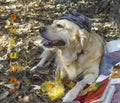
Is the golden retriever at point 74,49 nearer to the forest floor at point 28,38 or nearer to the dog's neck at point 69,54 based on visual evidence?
the dog's neck at point 69,54

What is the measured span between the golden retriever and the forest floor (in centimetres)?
30

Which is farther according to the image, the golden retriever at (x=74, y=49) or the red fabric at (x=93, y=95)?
the golden retriever at (x=74, y=49)

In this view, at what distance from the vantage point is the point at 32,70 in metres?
4.89

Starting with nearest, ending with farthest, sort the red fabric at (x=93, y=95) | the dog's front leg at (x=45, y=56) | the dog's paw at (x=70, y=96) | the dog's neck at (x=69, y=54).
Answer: the red fabric at (x=93, y=95) < the dog's paw at (x=70, y=96) < the dog's neck at (x=69, y=54) < the dog's front leg at (x=45, y=56)

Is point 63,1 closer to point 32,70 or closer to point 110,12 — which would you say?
point 110,12

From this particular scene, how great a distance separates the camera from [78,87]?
13.9ft

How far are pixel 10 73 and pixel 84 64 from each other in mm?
1065

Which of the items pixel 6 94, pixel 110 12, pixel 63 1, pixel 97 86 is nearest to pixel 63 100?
pixel 97 86

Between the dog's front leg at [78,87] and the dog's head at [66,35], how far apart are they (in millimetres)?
424

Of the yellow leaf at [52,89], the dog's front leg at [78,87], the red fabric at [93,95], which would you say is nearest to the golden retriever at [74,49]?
the dog's front leg at [78,87]

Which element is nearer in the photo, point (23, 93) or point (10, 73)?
point (23, 93)

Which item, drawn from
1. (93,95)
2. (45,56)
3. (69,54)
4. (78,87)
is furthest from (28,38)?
(93,95)

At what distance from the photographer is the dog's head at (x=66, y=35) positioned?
14.3 feet

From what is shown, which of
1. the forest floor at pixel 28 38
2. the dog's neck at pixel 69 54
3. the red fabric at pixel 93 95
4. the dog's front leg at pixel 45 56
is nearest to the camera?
the red fabric at pixel 93 95
